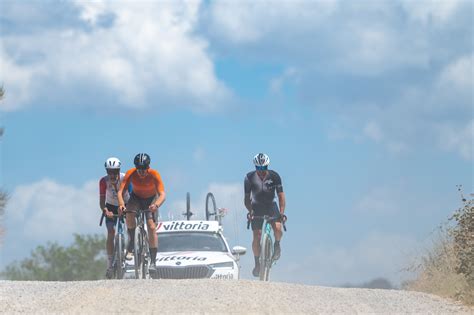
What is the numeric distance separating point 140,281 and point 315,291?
8.26ft

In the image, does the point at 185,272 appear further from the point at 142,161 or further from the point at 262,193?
the point at 142,161

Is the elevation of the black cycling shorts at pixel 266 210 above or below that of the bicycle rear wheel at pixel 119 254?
above

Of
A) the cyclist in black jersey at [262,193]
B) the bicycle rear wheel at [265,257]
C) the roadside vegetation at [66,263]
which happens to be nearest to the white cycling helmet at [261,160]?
the cyclist in black jersey at [262,193]

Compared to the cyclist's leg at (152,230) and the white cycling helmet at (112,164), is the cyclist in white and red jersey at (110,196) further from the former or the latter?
the cyclist's leg at (152,230)

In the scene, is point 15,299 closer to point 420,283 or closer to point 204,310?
point 204,310

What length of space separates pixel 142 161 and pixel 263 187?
240cm

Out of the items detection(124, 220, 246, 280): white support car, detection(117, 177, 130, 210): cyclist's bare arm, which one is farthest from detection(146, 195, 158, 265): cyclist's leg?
detection(124, 220, 246, 280): white support car

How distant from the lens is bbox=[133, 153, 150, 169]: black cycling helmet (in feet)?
57.8

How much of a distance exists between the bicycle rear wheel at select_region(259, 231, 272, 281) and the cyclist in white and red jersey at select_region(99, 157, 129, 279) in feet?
8.30

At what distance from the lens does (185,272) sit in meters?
19.5

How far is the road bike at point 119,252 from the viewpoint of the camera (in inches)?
→ 719

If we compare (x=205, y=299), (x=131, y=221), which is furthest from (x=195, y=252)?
(x=205, y=299)

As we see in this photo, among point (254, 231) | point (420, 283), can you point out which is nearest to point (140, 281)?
point (254, 231)

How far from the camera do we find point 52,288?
16.0 metres
